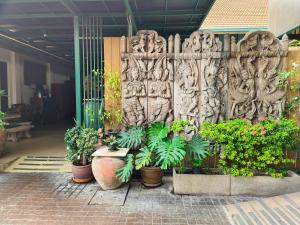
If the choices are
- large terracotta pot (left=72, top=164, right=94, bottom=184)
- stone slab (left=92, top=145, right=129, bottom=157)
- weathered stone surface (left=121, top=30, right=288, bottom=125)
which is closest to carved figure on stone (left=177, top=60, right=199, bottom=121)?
weathered stone surface (left=121, top=30, right=288, bottom=125)

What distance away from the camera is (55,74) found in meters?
12.0

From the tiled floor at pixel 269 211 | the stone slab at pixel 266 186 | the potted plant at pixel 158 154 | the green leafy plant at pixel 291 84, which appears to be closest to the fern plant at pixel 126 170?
the potted plant at pixel 158 154

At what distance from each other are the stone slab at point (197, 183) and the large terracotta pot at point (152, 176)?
337mm

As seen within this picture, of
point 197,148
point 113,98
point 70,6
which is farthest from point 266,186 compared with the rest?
point 70,6

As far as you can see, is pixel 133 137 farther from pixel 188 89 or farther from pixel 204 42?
pixel 204 42

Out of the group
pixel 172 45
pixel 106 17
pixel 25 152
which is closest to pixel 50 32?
pixel 106 17

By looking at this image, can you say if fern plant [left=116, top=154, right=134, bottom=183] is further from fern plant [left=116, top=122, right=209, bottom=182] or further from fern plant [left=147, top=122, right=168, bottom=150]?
fern plant [left=147, top=122, right=168, bottom=150]

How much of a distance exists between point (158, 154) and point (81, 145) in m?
1.35

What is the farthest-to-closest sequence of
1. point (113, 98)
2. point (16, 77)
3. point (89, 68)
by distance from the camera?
point (16, 77), point (89, 68), point (113, 98)

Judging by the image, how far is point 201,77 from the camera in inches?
162

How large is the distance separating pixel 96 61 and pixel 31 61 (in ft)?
21.0

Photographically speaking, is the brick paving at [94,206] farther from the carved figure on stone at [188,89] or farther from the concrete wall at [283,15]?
the concrete wall at [283,15]

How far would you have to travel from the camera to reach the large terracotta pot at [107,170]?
12.0 feet

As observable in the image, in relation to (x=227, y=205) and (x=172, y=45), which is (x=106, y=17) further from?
(x=227, y=205)
